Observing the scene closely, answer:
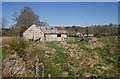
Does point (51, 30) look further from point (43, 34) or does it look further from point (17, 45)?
point (17, 45)

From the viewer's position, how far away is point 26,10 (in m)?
23.6

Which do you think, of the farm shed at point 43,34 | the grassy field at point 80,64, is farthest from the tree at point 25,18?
the grassy field at point 80,64

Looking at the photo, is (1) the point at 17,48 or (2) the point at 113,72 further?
(1) the point at 17,48

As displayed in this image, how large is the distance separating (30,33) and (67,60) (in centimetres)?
1099

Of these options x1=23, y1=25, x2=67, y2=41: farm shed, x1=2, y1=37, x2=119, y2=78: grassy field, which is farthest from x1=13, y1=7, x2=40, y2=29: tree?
x1=2, y1=37, x2=119, y2=78: grassy field

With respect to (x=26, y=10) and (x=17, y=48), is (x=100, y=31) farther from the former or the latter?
(x=17, y=48)

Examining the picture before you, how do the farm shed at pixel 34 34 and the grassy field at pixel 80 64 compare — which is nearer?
the grassy field at pixel 80 64

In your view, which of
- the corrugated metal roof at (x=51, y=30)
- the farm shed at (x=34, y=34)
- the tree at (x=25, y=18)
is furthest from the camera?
the tree at (x=25, y=18)

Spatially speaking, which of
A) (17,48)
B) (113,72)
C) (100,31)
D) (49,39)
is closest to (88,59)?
(113,72)

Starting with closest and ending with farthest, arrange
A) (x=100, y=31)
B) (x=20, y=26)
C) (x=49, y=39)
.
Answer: (x=49, y=39)
(x=20, y=26)
(x=100, y=31)

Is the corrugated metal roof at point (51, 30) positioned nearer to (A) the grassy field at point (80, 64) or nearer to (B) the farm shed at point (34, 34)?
(B) the farm shed at point (34, 34)

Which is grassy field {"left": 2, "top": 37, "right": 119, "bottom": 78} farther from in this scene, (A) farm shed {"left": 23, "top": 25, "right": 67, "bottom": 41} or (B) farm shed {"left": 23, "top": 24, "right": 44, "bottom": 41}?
(B) farm shed {"left": 23, "top": 24, "right": 44, "bottom": 41}

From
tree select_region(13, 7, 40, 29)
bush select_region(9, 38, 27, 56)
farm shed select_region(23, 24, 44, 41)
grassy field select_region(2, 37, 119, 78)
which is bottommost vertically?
grassy field select_region(2, 37, 119, 78)

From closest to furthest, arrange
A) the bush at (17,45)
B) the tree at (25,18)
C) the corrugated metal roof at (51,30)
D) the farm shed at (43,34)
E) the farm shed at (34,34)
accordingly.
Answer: the bush at (17,45) < the farm shed at (43,34) < the farm shed at (34,34) < the corrugated metal roof at (51,30) < the tree at (25,18)
